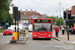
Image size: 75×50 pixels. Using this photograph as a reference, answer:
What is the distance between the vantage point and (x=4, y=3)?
41.4m

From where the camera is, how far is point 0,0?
40.4 meters

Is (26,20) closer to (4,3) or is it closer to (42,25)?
(4,3)

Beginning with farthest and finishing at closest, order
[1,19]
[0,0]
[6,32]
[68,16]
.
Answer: [1,19] < [0,0] < [6,32] < [68,16]

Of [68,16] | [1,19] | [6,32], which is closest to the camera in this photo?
[68,16]

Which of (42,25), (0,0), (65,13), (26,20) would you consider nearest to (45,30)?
(42,25)

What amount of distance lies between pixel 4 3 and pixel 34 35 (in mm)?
21566

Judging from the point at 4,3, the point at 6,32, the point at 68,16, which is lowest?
the point at 6,32

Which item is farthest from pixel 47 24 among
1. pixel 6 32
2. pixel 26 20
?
pixel 26 20

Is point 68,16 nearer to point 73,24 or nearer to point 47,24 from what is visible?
point 47,24

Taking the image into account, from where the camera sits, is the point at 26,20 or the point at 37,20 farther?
the point at 26,20

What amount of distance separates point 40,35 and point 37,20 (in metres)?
1.90

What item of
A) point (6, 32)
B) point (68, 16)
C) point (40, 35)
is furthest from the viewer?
point (6, 32)

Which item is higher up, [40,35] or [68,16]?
[68,16]

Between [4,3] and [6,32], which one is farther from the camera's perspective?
[4,3]
